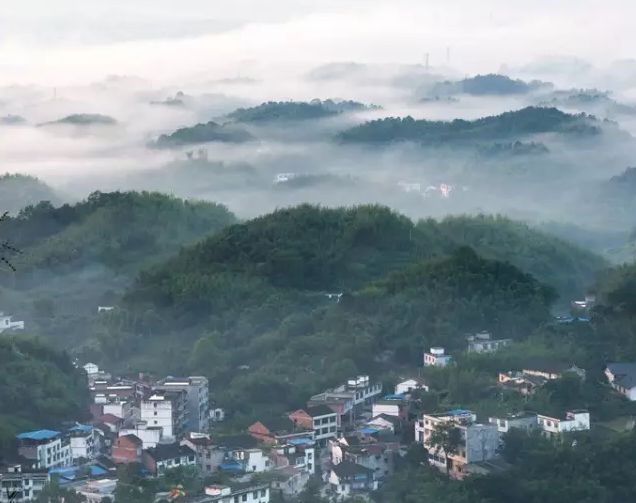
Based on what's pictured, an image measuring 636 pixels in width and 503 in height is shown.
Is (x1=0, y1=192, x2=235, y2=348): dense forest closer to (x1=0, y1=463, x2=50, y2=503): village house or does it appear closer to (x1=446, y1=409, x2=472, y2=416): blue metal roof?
(x1=446, y1=409, x2=472, y2=416): blue metal roof

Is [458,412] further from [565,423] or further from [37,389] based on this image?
[37,389]

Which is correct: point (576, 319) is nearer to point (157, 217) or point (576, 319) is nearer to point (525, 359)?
point (525, 359)

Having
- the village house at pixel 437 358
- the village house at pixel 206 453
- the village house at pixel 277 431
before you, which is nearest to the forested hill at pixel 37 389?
the village house at pixel 206 453

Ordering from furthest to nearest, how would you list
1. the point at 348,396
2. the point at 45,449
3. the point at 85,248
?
1. the point at 85,248
2. the point at 348,396
3. the point at 45,449

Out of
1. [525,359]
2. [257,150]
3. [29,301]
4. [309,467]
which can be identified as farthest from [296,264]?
[257,150]

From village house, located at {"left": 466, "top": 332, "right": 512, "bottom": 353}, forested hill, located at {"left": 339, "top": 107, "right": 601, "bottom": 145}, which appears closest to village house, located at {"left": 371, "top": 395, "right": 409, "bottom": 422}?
village house, located at {"left": 466, "top": 332, "right": 512, "bottom": 353}

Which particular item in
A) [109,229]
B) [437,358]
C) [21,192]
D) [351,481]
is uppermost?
[21,192]

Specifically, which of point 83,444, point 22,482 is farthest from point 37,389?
point 22,482
